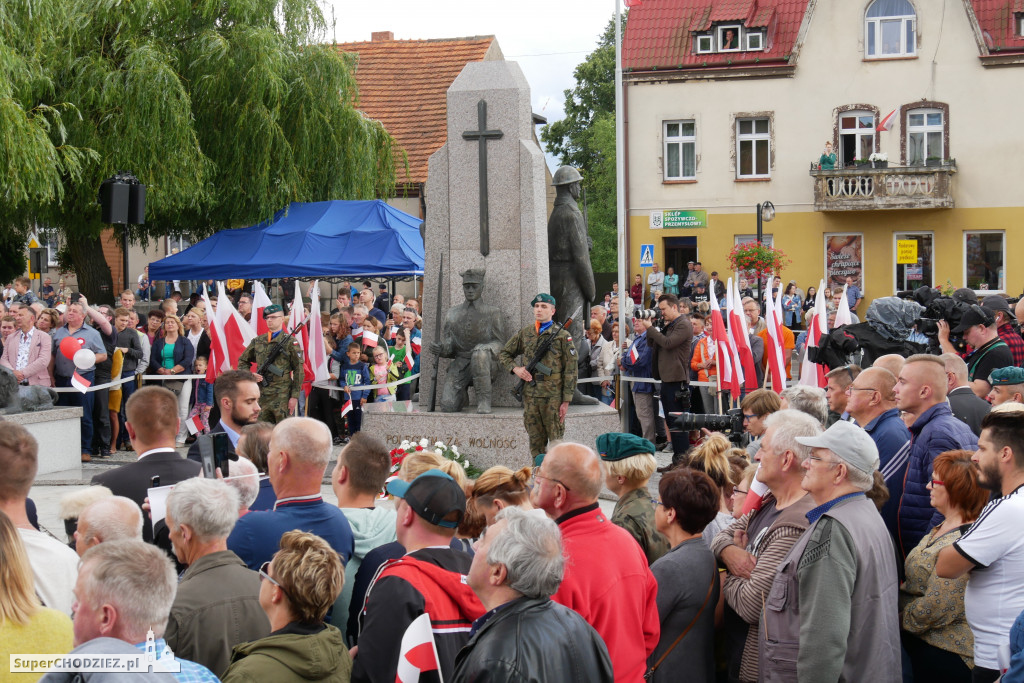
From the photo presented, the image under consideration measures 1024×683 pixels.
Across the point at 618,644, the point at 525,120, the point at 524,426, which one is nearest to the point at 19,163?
the point at 525,120

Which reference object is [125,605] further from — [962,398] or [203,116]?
[203,116]

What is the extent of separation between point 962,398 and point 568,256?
585 cm

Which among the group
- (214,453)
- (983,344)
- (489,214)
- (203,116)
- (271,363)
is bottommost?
(214,453)

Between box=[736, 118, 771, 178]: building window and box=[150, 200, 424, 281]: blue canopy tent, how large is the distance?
49.6 feet

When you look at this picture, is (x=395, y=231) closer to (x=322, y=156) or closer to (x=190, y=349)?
(x=322, y=156)

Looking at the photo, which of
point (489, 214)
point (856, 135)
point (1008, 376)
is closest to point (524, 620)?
point (1008, 376)

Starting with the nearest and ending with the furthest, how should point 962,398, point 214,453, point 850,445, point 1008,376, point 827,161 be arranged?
point 850,445 < point 214,453 < point 1008,376 < point 962,398 < point 827,161

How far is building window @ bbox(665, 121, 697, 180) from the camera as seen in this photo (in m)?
36.1

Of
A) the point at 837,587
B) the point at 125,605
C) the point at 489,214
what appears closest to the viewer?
the point at 125,605

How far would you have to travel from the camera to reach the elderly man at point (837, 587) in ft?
13.0

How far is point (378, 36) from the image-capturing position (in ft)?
151

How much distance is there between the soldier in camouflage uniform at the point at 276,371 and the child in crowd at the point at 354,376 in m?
1.46

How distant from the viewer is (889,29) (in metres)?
34.9

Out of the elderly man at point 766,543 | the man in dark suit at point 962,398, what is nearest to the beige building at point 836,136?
the man in dark suit at point 962,398
